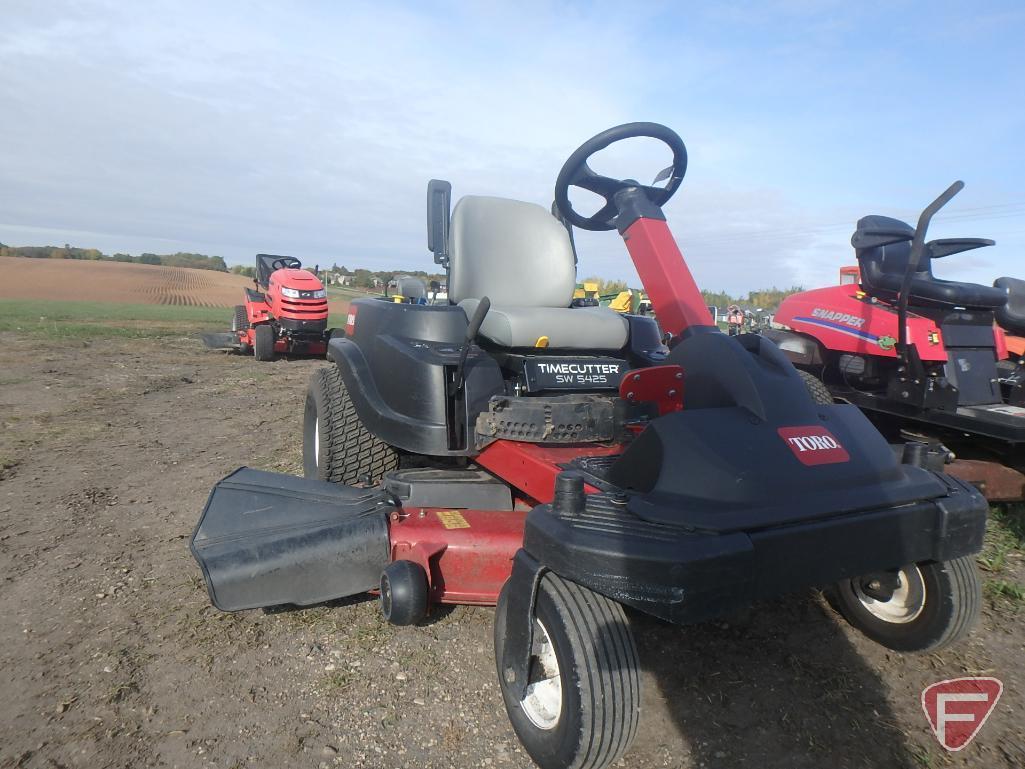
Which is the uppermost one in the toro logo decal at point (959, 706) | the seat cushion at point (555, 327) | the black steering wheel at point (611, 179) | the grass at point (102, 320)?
the black steering wheel at point (611, 179)

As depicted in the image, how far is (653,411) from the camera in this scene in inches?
92.5

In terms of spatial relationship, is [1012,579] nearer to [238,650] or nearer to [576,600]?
[576,600]

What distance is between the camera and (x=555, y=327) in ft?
9.39

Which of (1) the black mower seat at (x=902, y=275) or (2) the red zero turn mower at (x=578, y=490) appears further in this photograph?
(1) the black mower seat at (x=902, y=275)

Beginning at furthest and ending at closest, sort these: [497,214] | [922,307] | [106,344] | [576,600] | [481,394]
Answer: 1. [106,344]
2. [922,307]
3. [497,214]
4. [481,394]
5. [576,600]

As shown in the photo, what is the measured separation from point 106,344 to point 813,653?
12.3 m

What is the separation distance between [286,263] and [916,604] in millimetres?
11806

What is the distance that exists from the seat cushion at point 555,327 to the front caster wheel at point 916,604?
1.35 meters

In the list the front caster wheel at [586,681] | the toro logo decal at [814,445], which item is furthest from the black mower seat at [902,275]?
the front caster wheel at [586,681]

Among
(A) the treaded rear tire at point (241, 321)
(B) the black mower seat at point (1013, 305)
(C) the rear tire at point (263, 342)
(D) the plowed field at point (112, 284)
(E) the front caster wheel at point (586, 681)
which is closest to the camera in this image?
(E) the front caster wheel at point (586, 681)

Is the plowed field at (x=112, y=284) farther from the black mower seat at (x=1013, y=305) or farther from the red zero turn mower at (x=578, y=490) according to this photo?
the black mower seat at (x=1013, y=305)

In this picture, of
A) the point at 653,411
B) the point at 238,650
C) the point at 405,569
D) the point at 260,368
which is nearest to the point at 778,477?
the point at 653,411

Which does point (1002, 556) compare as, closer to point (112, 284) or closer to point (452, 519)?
point (452, 519)

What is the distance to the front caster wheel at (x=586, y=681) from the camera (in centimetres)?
148
